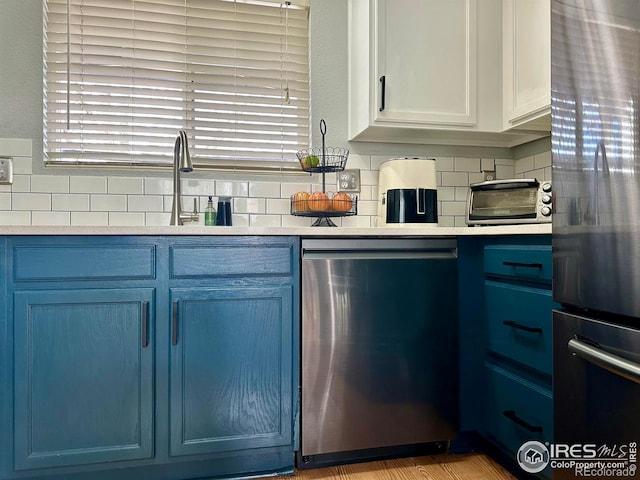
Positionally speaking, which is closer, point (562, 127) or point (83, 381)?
point (562, 127)

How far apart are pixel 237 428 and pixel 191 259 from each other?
2.02ft

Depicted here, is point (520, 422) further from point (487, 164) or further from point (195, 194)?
point (195, 194)

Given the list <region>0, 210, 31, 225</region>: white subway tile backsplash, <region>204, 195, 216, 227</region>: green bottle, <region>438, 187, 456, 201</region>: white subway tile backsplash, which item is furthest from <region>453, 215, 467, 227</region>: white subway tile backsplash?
<region>0, 210, 31, 225</region>: white subway tile backsplash

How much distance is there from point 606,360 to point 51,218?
2.09 m

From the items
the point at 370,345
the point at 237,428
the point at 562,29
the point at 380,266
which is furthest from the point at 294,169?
the point at 562,29

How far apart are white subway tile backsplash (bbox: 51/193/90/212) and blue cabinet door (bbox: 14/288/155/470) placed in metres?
0.68

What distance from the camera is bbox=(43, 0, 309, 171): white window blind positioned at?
2016mm

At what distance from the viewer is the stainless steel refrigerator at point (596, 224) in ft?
2.90

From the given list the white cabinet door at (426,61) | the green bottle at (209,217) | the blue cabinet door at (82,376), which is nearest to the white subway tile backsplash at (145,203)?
the green bottle at (209,217)

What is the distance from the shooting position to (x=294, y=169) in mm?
2213

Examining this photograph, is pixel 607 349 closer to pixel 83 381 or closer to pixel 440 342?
pixel 440 342

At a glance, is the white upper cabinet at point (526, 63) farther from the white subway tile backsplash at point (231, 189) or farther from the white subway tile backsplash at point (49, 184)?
the white subway tile backsplash at point (49, 184)

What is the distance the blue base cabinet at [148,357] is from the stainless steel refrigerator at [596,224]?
0.87 m

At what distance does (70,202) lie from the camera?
1.99 metres
